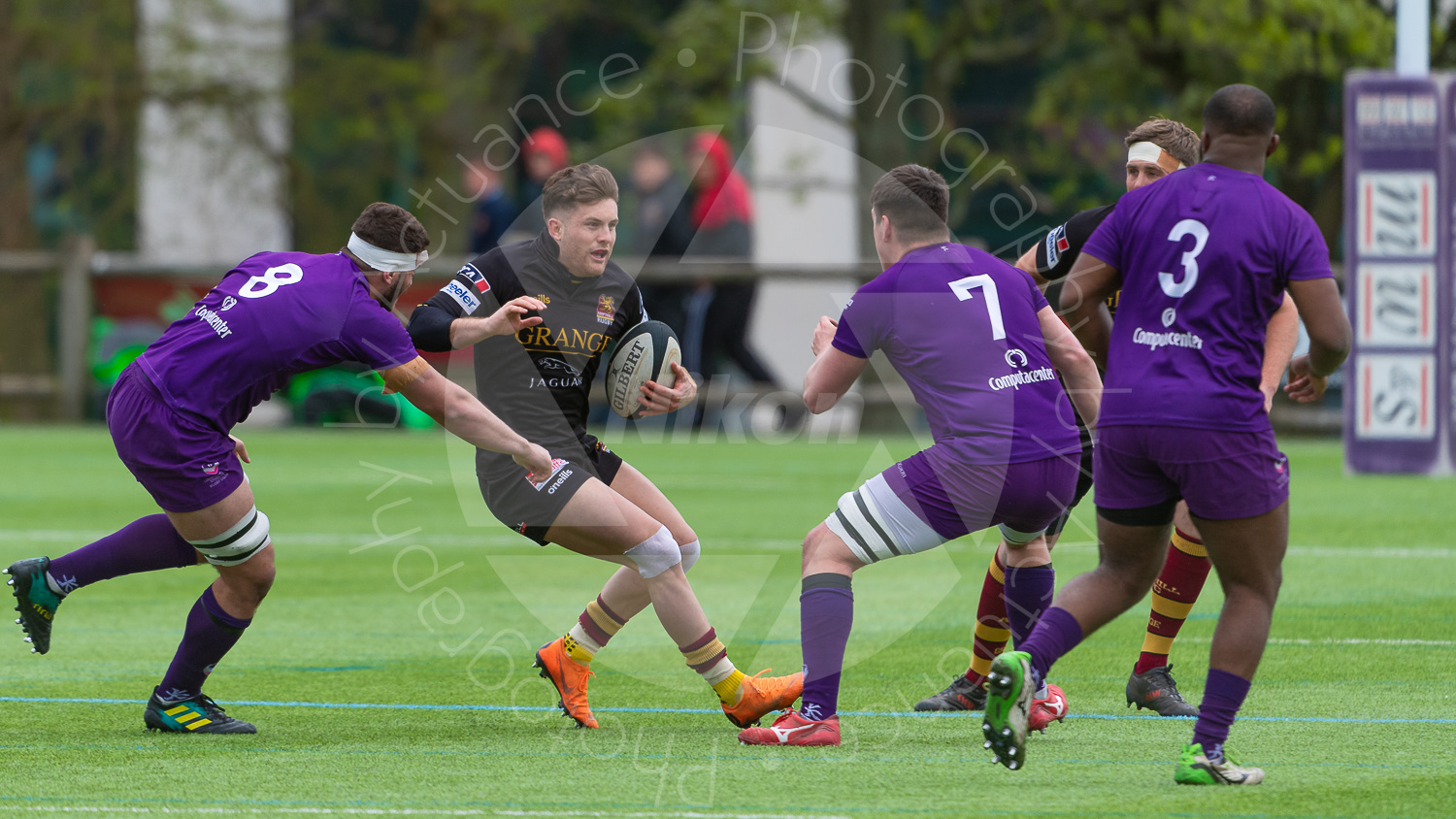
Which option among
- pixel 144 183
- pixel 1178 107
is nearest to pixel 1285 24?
pixel 1178 107

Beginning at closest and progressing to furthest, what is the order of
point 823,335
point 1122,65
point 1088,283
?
point 1088,283 < point 823,335 < point 1122,65

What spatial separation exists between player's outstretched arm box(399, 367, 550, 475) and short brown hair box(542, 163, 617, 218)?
2.87ft

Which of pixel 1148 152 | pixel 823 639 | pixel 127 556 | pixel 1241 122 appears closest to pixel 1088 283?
pixel 1241 122

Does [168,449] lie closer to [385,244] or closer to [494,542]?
[385,244]

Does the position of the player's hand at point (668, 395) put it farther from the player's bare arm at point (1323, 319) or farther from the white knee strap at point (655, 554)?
the player's bare arm at point (1323, 319)

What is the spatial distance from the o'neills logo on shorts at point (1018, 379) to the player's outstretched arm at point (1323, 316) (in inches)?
38.1

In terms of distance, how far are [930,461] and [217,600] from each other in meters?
2.44

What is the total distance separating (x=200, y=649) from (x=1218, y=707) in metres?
3.31

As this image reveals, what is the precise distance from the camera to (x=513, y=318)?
594cm

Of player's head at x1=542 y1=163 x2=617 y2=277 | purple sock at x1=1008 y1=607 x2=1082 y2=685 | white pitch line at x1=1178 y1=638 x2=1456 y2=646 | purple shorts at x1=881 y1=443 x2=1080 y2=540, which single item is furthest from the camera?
white pitch line at x1=1178 y1=638 x2=1456 y2=646

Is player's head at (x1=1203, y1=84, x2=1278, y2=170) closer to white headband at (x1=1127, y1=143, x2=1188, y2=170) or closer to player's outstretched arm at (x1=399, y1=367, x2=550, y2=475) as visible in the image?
white headband at (x1=1127, y1=143, x2=1188, y2=170)

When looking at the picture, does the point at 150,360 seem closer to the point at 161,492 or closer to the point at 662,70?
the point at 161,492

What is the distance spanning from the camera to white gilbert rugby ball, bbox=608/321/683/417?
6.59 m

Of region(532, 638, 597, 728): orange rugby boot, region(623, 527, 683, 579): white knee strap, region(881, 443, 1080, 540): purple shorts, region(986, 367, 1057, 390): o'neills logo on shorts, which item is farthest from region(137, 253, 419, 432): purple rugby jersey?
region(986, 367, 1057, 390): o'neills logo on shorts
